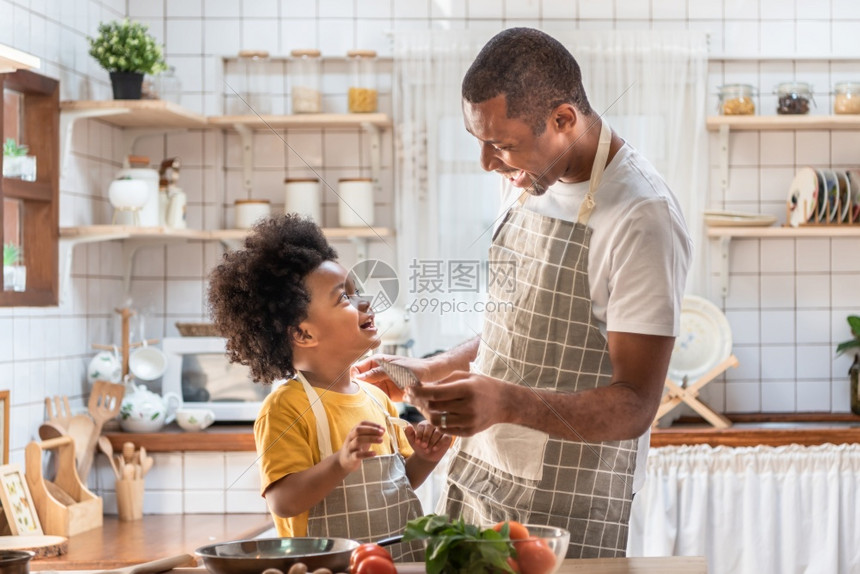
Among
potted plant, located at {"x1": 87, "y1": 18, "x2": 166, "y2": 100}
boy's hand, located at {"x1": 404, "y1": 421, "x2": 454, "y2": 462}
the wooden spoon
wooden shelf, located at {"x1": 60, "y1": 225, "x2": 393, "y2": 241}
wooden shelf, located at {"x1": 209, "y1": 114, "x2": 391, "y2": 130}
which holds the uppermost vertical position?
potted plant, located at {"x1": 87, "y1": 18, "x2": 166, "y2": 100}

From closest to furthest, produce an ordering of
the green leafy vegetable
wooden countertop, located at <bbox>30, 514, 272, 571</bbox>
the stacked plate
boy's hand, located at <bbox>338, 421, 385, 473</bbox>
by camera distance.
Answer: the green leafy vegetable, boy's hand, located at <bbox>338, 421, 385, 473</bbox>, wooden countertop, located at <bbox>30, 514, 272, 571</bbox>, the stacked plate

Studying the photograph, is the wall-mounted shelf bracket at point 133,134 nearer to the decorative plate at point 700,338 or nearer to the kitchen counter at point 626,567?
the decorative plate at point 700,338

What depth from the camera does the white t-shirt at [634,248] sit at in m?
1.33

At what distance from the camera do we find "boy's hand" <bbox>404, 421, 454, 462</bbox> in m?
1.48

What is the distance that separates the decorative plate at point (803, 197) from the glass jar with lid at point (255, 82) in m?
1.72

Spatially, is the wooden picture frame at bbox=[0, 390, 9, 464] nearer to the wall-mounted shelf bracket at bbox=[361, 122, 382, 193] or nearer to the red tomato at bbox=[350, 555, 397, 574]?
the wall-mounted shelf bracket at bbox=[361, 122, 382, 193]

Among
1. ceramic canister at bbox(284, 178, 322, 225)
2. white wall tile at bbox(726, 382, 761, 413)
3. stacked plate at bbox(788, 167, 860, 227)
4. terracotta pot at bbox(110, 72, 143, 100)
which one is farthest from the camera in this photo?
white wall tile at bbox(726, 382, 761, 413)

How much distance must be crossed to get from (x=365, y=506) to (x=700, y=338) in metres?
1.92

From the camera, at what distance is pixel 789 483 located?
2861 mm

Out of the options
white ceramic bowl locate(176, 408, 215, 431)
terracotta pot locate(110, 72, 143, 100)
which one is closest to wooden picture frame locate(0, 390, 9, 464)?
white ceramic bowl locate(176, 408, 215, 431)

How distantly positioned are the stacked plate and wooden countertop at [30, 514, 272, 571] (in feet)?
6.22

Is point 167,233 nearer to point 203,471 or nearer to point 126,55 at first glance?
point 126,55

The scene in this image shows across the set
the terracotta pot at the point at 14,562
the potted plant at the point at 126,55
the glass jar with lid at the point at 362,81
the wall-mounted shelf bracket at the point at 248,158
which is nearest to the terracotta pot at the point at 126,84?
Answer: the potted plant at the point at 126,55

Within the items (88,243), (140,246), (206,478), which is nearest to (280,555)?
(206,478)
